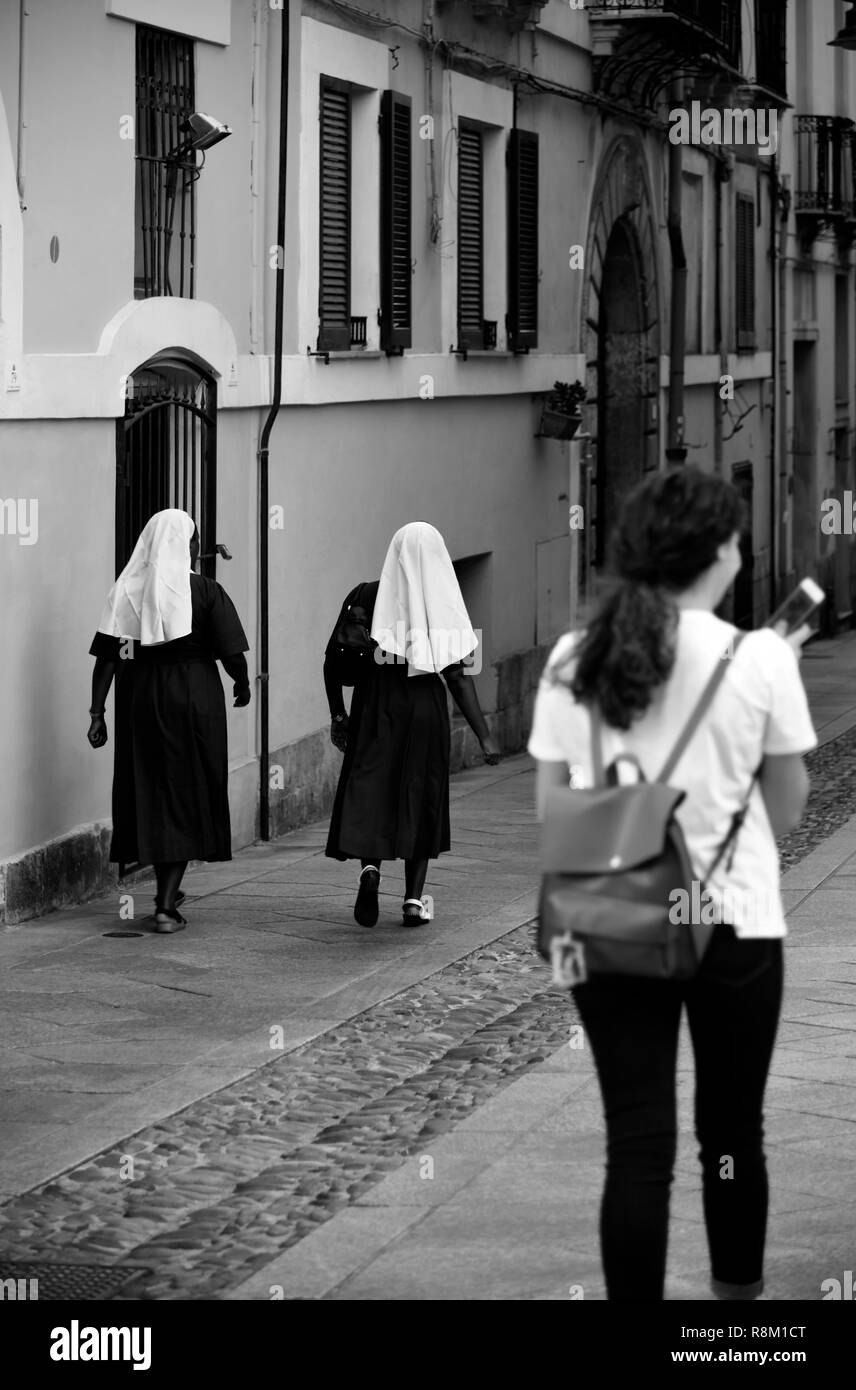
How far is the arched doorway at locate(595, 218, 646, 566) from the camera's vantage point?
20359 millimetres

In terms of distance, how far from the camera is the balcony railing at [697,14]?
1809 cm

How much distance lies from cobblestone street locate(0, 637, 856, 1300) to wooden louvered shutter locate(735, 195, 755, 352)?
15.8 metres

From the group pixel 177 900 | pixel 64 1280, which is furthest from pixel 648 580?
pixel 177 900

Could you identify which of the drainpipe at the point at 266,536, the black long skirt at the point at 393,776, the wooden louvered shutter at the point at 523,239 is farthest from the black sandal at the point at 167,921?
the wooden louvered shutter at the point at 523,239

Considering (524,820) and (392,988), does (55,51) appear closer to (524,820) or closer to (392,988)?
(392,988)

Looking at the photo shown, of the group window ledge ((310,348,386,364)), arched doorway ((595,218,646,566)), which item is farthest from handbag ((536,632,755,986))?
arched doorway ((595,218,646,566))

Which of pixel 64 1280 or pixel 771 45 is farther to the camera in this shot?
pixel 771 45

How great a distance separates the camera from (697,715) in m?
4.10

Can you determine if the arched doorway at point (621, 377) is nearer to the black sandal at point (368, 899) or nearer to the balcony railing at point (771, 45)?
the balcony railing at point (771, 45)

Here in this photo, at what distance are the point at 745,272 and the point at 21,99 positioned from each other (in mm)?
17132

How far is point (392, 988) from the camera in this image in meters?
8.46

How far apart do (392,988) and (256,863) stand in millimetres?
3311

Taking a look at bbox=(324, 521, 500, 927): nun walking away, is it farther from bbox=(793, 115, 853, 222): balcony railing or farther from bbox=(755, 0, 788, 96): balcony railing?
bbox=(793, 115, 853, 222): balcony railing

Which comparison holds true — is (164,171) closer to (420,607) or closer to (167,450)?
(167,450)
